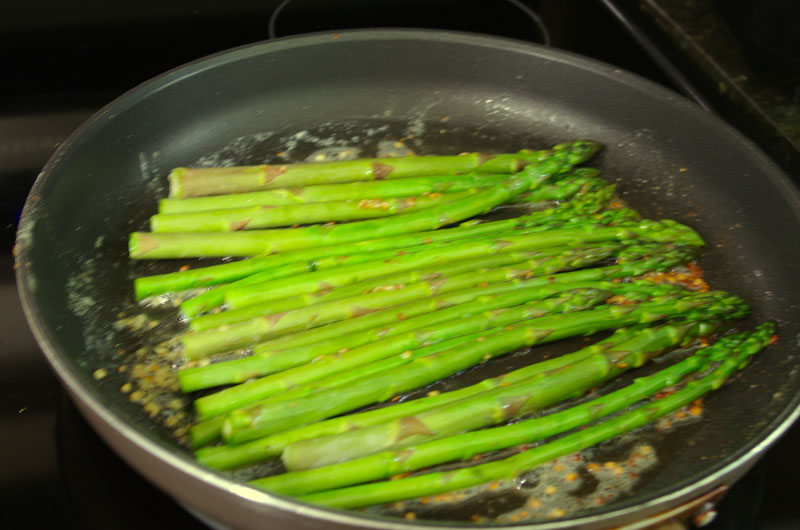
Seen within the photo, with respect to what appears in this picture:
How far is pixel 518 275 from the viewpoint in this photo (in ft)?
6.73

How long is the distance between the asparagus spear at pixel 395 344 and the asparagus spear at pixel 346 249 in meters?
0.27

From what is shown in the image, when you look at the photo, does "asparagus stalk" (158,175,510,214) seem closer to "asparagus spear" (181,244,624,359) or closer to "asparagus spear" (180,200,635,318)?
"asparagus spear" (180,200,635,318)

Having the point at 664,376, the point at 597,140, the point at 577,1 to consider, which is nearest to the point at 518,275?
the point at 664,376

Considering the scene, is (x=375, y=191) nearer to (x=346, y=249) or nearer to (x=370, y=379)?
(x=346, y=249)

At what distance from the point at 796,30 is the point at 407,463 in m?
1.87

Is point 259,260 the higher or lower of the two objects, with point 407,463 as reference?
higher

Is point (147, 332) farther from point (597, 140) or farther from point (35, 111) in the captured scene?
point (597, 140)

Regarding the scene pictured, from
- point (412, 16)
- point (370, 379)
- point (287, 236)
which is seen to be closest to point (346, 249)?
point (287, 236)

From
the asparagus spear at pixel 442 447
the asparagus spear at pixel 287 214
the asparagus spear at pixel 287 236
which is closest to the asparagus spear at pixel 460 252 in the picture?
the asparagus spear at pixel 287 236

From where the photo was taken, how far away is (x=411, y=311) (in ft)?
6.23

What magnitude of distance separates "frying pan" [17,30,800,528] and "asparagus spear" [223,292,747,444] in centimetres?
14

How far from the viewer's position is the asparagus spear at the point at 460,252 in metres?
1.95

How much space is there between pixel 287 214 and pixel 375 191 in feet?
→ 0.87

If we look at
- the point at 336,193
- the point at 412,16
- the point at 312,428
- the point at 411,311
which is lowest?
the point at 312,428
